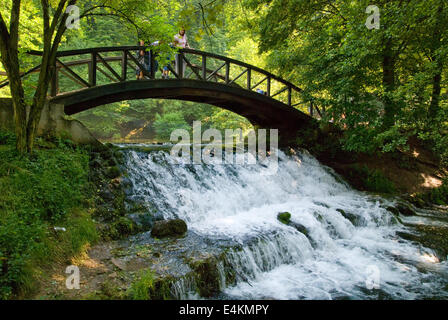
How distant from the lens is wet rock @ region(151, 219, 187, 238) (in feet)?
20.2

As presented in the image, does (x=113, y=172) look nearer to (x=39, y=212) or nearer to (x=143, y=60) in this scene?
(x=39, y=212)

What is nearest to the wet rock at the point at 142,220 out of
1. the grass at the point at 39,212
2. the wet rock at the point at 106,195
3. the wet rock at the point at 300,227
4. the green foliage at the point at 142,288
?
the wet rock at the point at 106,195

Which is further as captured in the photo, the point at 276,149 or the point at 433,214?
the point at 276,149

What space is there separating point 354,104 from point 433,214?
4.97 metres

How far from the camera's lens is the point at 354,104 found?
11016 mm

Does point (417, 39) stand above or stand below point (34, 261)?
above

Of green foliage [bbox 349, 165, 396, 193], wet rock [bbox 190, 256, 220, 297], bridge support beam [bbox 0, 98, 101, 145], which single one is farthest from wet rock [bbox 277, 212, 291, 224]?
green foliage [bbox 349, 165, 396, 193]

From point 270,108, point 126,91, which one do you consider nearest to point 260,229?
point 126,91

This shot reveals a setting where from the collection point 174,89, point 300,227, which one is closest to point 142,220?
point 300,227

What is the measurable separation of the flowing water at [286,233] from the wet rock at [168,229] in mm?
552

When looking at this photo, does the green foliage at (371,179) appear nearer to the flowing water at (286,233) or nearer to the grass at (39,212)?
the flowing water at (286,233)

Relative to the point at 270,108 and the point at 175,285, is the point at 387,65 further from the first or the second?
the point at 175,285

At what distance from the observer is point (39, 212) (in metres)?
5.00
